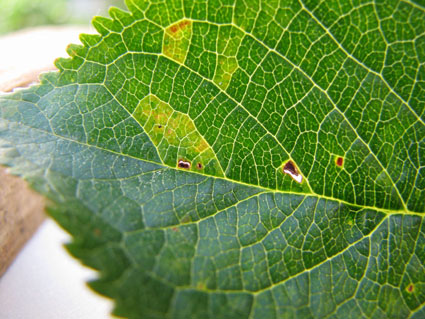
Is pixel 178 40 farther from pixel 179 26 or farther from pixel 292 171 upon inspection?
pixel 292 171

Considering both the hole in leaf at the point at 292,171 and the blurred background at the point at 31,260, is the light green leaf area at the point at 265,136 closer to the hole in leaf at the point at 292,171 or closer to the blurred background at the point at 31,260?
the hole in leaf at the point at 292,171

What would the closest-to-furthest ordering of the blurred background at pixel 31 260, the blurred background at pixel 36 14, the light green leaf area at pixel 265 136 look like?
the light green leaf area at pixel 265 136 → the blurred background at pixel 31 260 → the blurred background at pixel 36 14

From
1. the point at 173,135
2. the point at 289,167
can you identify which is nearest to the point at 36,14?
the point at 173,135

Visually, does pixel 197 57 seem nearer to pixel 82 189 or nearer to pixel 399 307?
pixel 82 189

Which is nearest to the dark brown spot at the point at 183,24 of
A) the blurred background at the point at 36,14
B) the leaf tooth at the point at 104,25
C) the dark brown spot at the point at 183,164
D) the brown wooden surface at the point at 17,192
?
the leaf tooth at the point at 104,25

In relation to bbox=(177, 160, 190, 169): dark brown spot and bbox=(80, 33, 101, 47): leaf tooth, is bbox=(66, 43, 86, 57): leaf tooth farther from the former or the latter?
bbox=(177, 160, 190, 169): dark brown spot

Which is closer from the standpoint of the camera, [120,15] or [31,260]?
[120,15]
